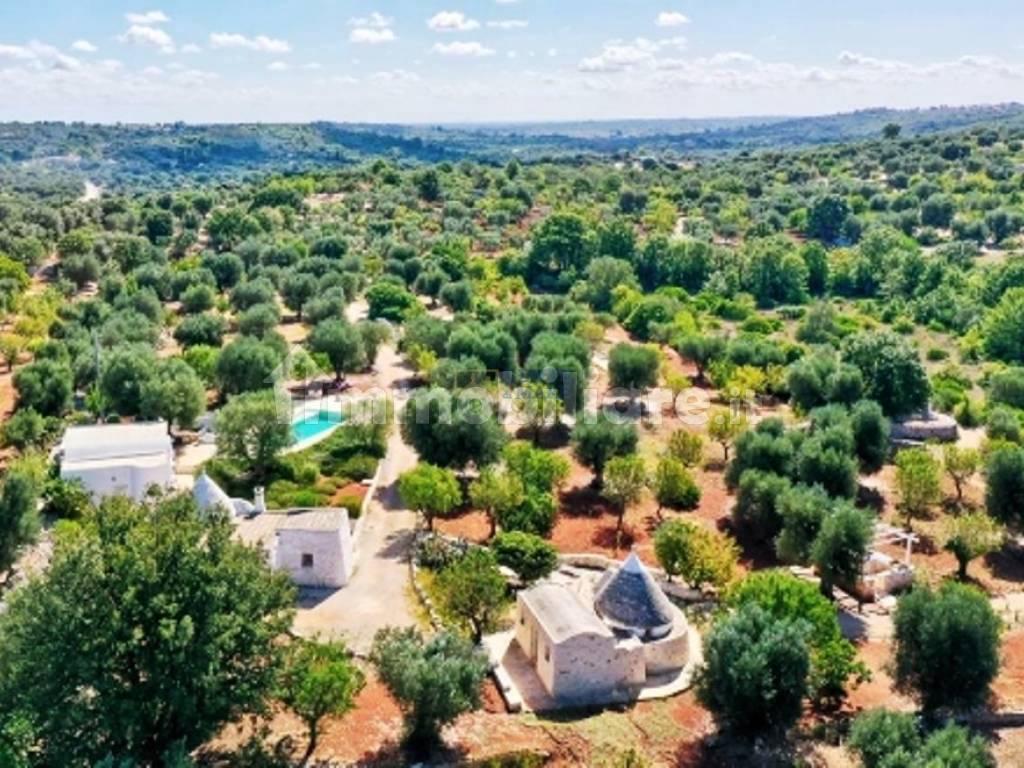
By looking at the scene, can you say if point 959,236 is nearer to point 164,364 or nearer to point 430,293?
point 430,293

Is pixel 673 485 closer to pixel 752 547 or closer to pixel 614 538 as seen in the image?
pixel 614 538

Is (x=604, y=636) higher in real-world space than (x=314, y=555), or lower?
higher

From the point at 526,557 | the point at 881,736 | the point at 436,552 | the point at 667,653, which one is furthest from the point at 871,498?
the point at 881,736

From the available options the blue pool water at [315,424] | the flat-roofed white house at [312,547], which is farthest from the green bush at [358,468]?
the flat-roofed white house at [312,547]

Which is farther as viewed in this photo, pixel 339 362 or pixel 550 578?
pixel 339 362

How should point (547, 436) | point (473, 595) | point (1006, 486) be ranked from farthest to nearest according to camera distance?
point (547, 436), point (1006, 486), point (473, 595)

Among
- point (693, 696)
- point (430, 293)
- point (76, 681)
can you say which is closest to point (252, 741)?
point (76, 681)
